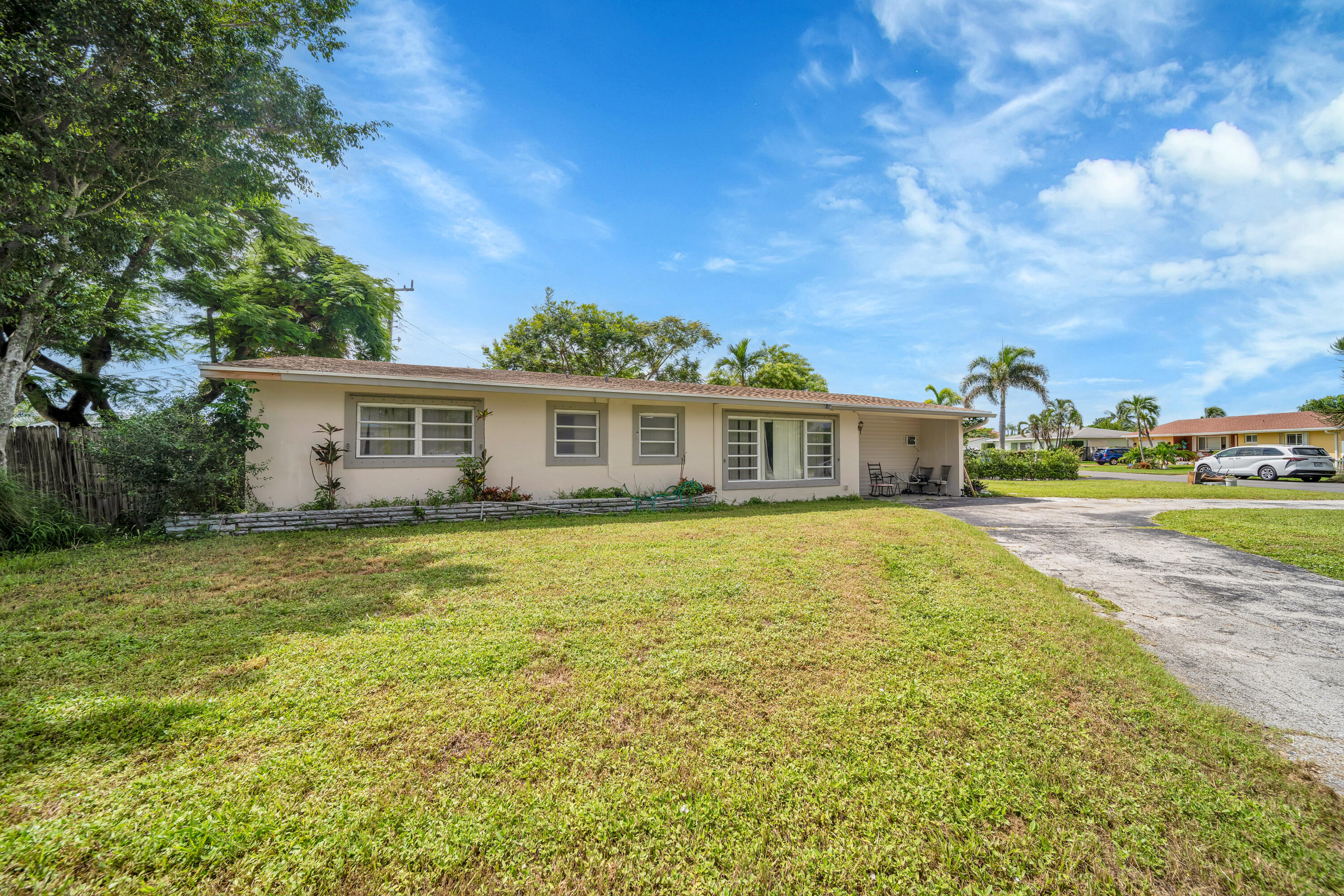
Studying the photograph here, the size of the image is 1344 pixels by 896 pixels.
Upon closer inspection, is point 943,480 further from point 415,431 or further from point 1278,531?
point 415,431

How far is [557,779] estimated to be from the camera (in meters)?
2.08

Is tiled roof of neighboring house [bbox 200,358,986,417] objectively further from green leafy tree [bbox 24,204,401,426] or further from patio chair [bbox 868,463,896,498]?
patio chair [bbox 868,463,896,498]

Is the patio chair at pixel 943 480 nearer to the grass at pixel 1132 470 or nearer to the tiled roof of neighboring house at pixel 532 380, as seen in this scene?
the tiled roof of neighboring house at pixel 532 380

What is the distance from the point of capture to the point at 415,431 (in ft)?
30.1

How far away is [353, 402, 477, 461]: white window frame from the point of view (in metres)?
8.72

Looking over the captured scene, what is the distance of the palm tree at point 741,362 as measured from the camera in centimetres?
2867

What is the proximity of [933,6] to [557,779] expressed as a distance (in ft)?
41.8

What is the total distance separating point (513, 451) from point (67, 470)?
22.0 feet

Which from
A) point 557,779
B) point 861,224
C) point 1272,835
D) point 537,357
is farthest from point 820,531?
point 537,357

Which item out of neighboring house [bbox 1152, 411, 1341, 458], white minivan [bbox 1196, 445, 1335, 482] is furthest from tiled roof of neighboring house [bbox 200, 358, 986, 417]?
neighboring house [bbox 1152, 411, 1341, 458]

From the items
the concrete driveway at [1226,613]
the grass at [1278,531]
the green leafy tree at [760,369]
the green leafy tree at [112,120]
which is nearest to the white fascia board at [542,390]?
the green leafy tree at [112,120]

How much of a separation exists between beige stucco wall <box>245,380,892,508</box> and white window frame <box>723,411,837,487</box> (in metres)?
0.14

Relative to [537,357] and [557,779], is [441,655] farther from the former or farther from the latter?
[537,357]

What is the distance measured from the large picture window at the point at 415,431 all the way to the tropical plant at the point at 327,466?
1.24ft
